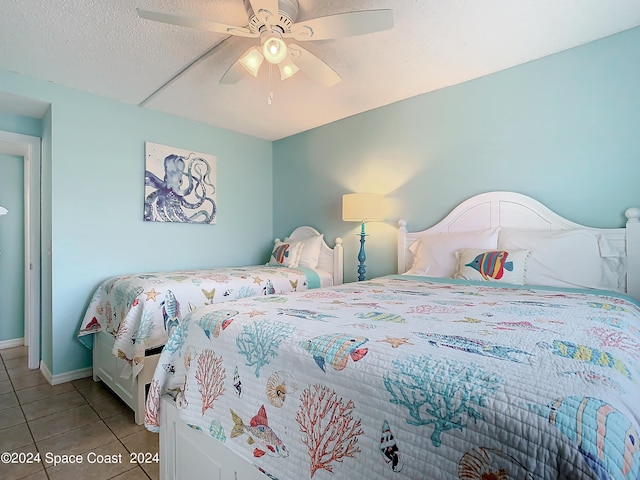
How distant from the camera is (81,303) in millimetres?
2662

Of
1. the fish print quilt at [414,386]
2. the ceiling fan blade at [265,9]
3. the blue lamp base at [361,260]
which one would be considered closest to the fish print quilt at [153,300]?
the blue lamp base at [361,260]

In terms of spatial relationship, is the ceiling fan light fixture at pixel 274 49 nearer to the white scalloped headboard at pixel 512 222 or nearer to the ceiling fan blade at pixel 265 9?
the ceiling fan blade at pixel 265 9

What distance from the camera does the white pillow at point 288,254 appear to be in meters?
3.34

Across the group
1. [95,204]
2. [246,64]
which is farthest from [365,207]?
[95,204]

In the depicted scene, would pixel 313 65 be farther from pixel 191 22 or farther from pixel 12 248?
pixel 12 248

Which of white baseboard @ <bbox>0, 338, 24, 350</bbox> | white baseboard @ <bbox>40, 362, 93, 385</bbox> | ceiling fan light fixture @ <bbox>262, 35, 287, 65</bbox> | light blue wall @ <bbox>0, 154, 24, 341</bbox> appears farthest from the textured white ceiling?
white baseboard @ <bbox>0, 338, 24, 350</bbox>

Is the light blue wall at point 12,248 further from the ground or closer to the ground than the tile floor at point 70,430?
further from the ground

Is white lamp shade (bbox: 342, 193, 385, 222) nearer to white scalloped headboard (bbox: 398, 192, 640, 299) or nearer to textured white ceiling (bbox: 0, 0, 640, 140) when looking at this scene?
white scalloped headboard (bbox: 398, 192, 640, 299)

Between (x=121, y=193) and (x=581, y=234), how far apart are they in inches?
132

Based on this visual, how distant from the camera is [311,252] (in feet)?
11.0

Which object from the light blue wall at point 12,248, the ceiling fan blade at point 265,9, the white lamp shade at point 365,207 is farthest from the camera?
the light blue wall at point 12,248

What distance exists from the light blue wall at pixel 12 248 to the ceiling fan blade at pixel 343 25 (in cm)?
334

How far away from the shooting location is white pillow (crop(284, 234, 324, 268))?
332 centimetres

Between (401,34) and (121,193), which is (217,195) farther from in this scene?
(401,34)
